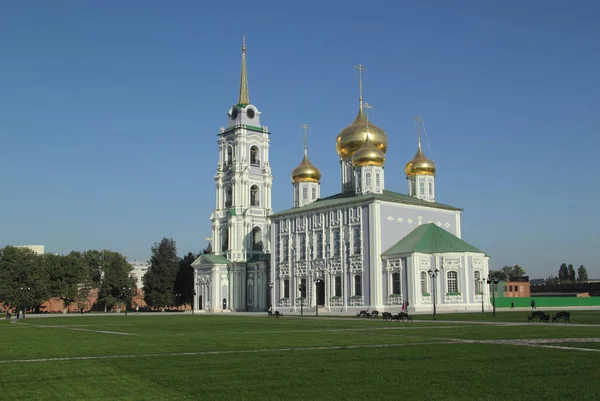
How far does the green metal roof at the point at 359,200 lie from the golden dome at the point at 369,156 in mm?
3633

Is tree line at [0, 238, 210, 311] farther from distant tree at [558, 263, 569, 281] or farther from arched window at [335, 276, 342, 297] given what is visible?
distant tree at [558, 263, 569, 281]

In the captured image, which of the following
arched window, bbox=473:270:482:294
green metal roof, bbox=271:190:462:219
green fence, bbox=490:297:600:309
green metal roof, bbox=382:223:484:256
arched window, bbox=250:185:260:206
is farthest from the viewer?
arched window, bbox=250:185:260:206

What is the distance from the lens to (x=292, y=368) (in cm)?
1620

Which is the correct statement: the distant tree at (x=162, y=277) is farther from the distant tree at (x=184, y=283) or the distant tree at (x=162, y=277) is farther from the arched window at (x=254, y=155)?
the arched window at (x=254, y=155)

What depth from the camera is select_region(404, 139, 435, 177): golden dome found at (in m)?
78.2

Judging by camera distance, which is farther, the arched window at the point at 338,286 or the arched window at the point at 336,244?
the arched window at the point at 336,244

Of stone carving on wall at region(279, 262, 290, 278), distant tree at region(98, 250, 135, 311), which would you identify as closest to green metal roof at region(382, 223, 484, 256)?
stone carving on wall at region(279, 262, 290, 278)

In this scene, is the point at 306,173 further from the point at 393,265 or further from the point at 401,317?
the point at 401,317

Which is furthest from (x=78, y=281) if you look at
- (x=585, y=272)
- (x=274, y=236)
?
(x=585, y=272)

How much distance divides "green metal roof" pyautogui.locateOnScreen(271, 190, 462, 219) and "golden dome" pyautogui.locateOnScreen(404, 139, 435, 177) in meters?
3.18

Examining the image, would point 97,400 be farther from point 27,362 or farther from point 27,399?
point 27,362

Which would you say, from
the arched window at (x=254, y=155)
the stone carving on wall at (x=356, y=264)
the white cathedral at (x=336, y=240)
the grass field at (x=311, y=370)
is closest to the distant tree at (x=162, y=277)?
the white cathedral at (x=336, y=240)

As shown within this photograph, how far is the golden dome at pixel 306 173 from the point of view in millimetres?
82938

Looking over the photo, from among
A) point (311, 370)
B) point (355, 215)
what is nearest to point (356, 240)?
point (355, 215)
